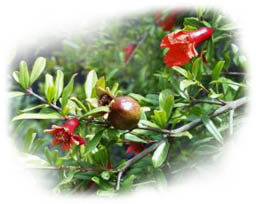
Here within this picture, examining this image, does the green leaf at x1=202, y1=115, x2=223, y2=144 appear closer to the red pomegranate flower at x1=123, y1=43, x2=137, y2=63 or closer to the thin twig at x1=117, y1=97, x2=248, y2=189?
the thin twig at x1=117, y1=97, x2=248, y2=189

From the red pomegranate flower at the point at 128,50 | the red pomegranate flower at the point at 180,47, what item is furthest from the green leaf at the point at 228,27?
the red pomegranate flower at the point at 128,50

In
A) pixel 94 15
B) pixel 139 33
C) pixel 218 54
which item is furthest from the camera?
pixel 94 15

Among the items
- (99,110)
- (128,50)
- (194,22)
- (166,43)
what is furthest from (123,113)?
(128,50)

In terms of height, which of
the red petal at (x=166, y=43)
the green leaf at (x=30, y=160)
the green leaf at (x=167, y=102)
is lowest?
the green leaf at (x=30, y=160)

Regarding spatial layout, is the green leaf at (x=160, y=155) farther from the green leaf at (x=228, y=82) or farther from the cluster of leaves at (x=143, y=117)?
the green leaf at (x=228, y=82)

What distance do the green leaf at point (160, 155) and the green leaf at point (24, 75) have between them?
0.45 meters

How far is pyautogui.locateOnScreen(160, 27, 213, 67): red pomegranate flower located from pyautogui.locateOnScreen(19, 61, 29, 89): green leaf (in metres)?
0.45

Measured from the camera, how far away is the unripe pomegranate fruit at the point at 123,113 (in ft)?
2.95

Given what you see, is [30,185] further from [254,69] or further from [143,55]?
[143,55]

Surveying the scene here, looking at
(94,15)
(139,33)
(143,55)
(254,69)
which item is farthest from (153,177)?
(94,15)

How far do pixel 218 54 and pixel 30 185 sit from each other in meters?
1.10

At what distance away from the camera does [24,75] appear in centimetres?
108

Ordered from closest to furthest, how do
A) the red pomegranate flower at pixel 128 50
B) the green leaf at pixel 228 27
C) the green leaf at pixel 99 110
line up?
the green leaf at pixel 99 110
the green leaf at pixel 228 27
the red pomegranate flower at pixel 128 50

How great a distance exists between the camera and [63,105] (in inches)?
39.0
